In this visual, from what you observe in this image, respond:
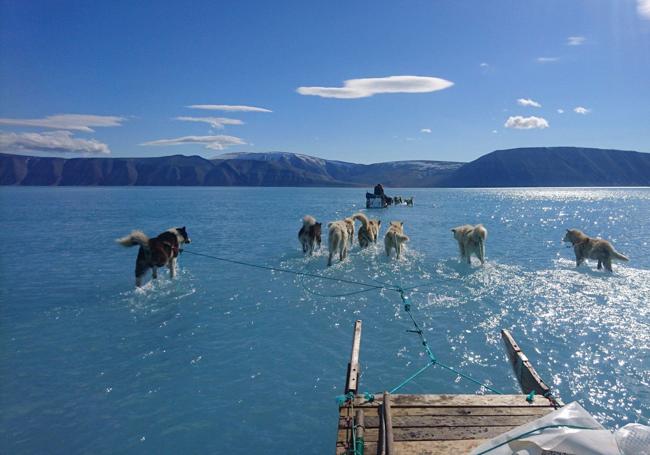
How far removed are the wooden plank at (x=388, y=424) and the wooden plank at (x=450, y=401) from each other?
22cm

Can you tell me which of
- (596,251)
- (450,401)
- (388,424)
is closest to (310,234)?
(596,251)

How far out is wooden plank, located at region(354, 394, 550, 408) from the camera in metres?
5.31

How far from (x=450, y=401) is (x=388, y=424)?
4.14 ft

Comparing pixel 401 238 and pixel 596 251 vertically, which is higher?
pixel 401 238

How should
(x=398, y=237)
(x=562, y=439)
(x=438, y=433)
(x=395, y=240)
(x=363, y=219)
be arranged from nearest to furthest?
(x=562, y=439), (x=438, y=433), (x=398, y=237), (x=395, y=240), (x=363, y=219)

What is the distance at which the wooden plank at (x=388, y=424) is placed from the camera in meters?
4.23

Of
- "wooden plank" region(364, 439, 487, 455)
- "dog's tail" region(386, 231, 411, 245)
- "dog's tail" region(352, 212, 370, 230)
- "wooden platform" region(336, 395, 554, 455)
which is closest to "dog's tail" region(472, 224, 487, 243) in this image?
"dog's tail" region(386, 231, 411, 245)

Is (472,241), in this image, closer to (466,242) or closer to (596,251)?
(466,242)

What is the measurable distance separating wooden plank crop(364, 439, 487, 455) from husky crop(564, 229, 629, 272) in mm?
14749

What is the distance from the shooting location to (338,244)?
1700cm

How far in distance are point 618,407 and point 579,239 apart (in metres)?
12.9

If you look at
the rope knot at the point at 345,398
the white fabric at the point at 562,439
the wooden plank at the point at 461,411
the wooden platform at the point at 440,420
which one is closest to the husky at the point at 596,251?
the wooden platform at the point at 440,420

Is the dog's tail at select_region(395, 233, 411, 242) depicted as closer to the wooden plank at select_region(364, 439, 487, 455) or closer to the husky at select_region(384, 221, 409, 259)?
the husky at select_region(384, 221, 409, 259)

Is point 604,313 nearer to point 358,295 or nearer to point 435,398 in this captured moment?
point 358,295
